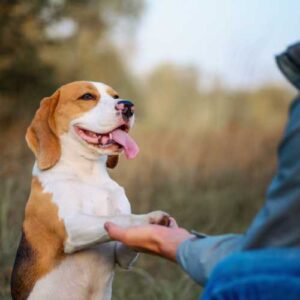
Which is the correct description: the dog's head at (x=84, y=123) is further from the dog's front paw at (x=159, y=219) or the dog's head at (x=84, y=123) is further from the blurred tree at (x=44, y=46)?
the blurred tree at (x=44, y=46)

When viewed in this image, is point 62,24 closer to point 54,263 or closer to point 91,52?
point 91,52

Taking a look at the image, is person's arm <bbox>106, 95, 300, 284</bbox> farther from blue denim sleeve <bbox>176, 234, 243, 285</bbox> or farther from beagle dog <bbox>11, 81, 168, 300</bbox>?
beagle dog <bbox>11, 81, 168, 300</bbox>

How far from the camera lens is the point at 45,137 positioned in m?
3.80

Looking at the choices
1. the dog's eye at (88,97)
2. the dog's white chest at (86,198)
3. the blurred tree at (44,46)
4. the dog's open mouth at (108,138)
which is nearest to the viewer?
the dog's white chest at (86,198)

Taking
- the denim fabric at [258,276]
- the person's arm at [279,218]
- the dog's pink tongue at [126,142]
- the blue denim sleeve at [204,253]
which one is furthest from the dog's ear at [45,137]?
the denim fabric at [258,276]

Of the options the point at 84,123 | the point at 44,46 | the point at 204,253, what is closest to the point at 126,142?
the point at 84,123

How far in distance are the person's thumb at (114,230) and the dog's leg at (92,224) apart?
4cm

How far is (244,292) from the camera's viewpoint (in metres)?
2.53

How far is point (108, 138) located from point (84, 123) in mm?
156

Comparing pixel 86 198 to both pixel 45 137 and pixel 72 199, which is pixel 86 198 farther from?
pixel 45 137

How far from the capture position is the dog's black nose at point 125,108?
3721 millimetres

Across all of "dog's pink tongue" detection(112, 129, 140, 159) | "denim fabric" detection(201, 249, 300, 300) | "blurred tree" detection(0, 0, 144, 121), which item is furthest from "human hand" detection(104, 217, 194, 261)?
"blurred tree" detection(0, 0, 144, 121)

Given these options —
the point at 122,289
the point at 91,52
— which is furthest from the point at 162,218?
the point at 91,52

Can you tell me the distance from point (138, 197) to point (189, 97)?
8.76 metres
